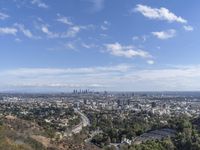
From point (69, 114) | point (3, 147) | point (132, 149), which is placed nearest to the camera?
point (3, 147)

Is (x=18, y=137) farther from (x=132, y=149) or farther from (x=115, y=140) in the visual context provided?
(x=115, y=140)

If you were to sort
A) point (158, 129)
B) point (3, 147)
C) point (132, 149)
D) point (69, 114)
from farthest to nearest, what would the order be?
point (69, 114) → point (158, 129) → point (132, 149) → point (3, 147)

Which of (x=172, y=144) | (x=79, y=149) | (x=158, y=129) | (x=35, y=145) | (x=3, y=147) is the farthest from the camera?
(x=158, y=129)

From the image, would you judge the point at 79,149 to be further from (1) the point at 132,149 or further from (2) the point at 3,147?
(2) the point at 3,147

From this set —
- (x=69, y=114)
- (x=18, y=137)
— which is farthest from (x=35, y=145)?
(x=69, y=114)

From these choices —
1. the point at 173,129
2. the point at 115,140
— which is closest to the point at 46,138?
the point at 115,140

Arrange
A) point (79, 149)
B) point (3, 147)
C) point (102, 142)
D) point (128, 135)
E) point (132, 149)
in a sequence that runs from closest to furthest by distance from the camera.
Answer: point (3, 147), point (79, 149), point (132, 149), point (102, 142), point (128, 135)

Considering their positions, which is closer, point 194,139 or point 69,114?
point 194,139

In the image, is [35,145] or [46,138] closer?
[35,145]

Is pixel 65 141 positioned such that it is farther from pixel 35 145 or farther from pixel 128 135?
pixel 128 135
